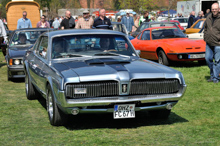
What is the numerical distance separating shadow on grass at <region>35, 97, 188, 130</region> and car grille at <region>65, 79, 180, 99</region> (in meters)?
0.69

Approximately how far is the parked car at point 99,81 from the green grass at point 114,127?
0.28m

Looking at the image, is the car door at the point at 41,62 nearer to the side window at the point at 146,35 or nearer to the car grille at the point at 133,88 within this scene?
the car grille at the point at 133,88

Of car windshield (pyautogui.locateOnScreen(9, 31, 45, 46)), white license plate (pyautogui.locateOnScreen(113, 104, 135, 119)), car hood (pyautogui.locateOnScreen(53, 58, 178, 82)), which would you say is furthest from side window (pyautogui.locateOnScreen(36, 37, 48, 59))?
car windshield (pyautogui.locateOnScreen(9, 31, 45, 46))

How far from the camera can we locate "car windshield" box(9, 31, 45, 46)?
12.3 m

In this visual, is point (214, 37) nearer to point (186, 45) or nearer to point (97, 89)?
point (186, 45)

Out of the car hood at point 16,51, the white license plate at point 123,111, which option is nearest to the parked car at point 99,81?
the white license plate at point 123,111

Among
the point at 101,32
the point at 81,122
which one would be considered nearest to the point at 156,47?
the point at 101,32

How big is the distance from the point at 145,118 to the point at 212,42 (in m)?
3.98

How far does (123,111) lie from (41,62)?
2100 millimetres

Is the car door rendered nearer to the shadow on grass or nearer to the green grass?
the green grass

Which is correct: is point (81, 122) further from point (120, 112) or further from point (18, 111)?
point (18, 111)

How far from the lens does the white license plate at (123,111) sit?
5703 mm

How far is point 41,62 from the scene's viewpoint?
715 centimetres

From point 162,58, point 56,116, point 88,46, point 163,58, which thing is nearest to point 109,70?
point 56,116
